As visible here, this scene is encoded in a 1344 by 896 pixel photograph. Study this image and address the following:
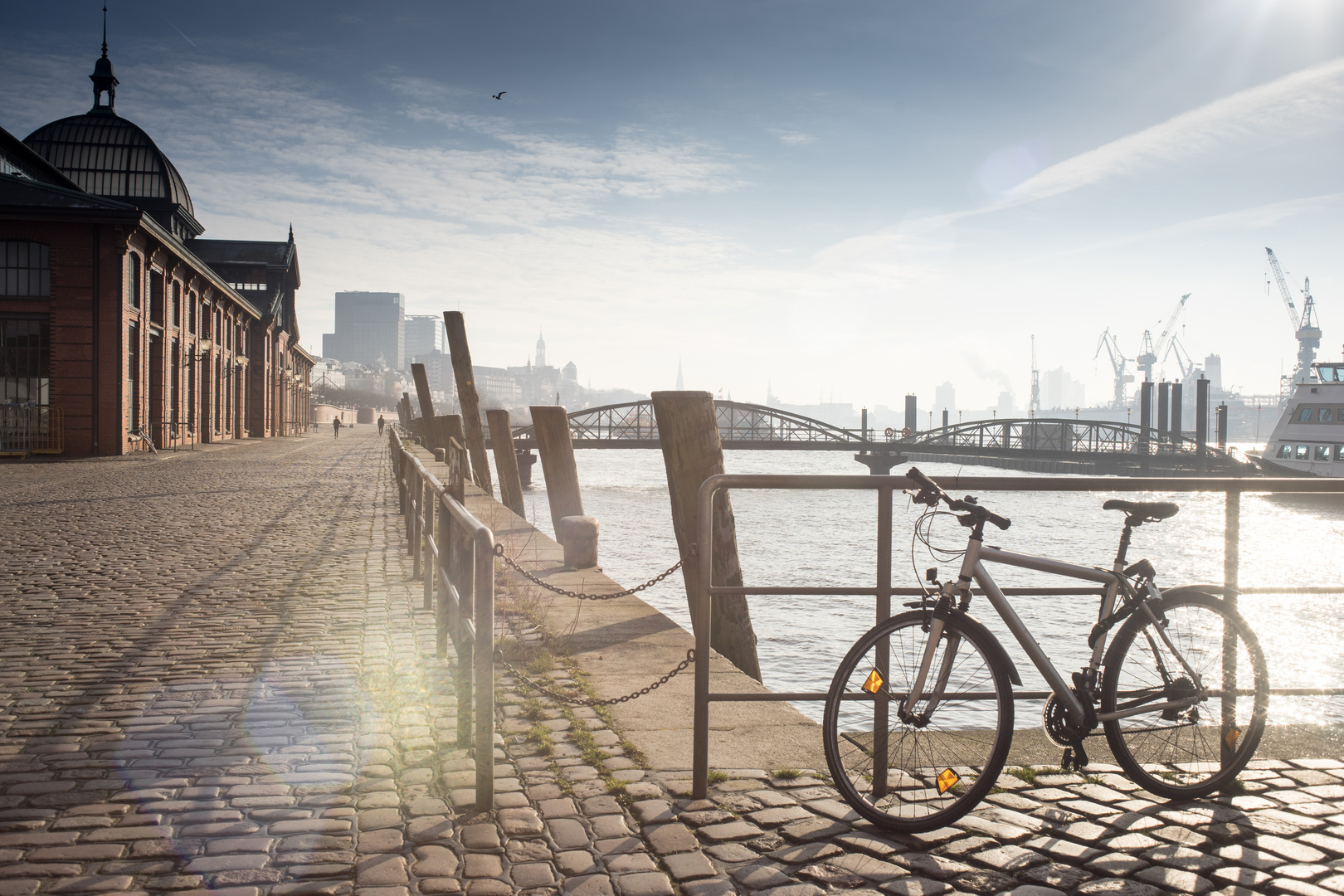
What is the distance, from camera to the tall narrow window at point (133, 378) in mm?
29266

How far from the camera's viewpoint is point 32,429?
28219 millimetres

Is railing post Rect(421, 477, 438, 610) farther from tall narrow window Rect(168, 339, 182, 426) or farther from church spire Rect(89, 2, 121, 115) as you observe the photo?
church spire Rect(89, 2, 121, 115)

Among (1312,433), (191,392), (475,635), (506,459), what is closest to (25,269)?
(191,392)

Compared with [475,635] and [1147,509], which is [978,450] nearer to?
[1147,509]

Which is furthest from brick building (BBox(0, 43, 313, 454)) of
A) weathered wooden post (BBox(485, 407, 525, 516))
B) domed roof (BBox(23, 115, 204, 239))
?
weathered wooden post (BBox(485, 407, 525, 516))

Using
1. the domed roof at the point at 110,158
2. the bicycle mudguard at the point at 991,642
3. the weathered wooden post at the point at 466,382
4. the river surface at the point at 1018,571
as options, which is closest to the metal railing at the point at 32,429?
the river surface at the point at 1018,571

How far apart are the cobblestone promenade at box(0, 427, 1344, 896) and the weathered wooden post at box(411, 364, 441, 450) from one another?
17.8m

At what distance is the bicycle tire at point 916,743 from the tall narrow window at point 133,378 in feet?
98.7

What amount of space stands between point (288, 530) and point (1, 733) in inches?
339

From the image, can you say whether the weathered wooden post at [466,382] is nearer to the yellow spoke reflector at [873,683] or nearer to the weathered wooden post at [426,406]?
the weathered wooden post at [426,406]

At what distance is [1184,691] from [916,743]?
3.34ft

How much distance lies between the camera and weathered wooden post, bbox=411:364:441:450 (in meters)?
24.1

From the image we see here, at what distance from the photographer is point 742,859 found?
3.27m

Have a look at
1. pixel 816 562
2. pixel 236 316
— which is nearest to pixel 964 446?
pixel 236 316
